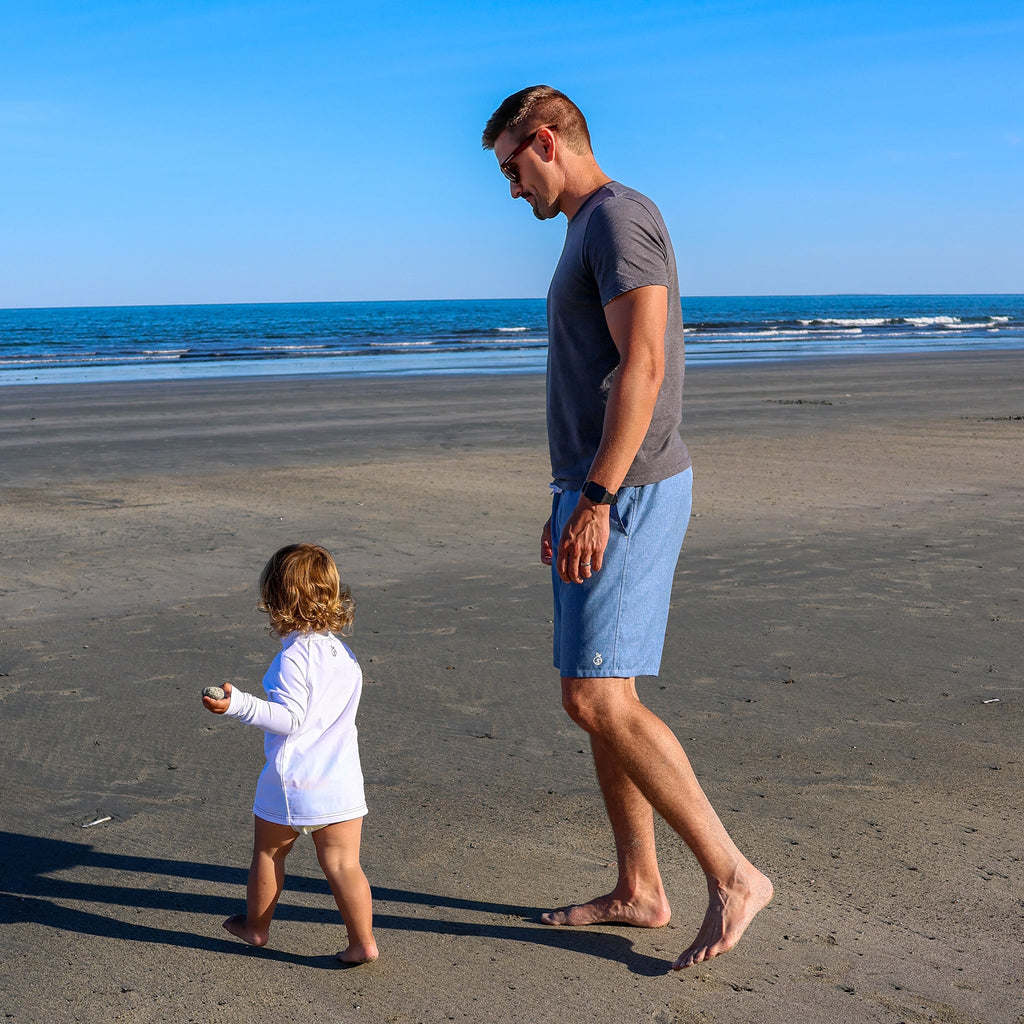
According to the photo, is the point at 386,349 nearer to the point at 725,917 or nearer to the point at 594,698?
the point at 594,698

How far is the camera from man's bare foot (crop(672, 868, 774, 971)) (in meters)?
2.77

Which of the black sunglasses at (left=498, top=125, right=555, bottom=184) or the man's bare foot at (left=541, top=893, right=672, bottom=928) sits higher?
the black sunglasses at (left=498, top=125, right=555, bottom=184)

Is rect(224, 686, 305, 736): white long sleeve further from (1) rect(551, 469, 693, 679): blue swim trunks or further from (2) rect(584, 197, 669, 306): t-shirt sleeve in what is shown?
(2) rect(584, 197, 669, 306): t-shirt sleeve

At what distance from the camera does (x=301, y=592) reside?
272 centimetres

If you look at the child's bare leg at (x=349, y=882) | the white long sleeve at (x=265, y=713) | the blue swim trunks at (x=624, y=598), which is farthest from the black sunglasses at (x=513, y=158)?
→ the child's bare leg at (x=349, y=882)

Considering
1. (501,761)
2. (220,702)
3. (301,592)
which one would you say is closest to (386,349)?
(501,761)

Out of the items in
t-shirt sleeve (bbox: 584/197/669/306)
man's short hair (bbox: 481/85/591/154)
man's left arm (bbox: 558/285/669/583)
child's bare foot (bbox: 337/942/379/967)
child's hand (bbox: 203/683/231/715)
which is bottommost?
child's bare foot (bbox: 337/942/379/967)

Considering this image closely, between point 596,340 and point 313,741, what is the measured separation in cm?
118

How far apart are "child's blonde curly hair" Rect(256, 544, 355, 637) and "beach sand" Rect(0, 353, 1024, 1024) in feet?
2.76

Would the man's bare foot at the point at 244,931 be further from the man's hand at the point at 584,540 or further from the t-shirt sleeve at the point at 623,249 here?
the t-shirt sleeve at the point at 623,249

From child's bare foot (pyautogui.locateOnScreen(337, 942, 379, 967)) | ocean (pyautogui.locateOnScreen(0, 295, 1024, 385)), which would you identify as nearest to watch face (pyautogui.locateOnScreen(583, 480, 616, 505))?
child's bare foot (pyautogui.locateOnScreen(337, 942, 379, 967))

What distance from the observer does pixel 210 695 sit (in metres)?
2.46

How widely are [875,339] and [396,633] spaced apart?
44.5 meters

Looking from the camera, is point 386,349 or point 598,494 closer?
point 598,494
